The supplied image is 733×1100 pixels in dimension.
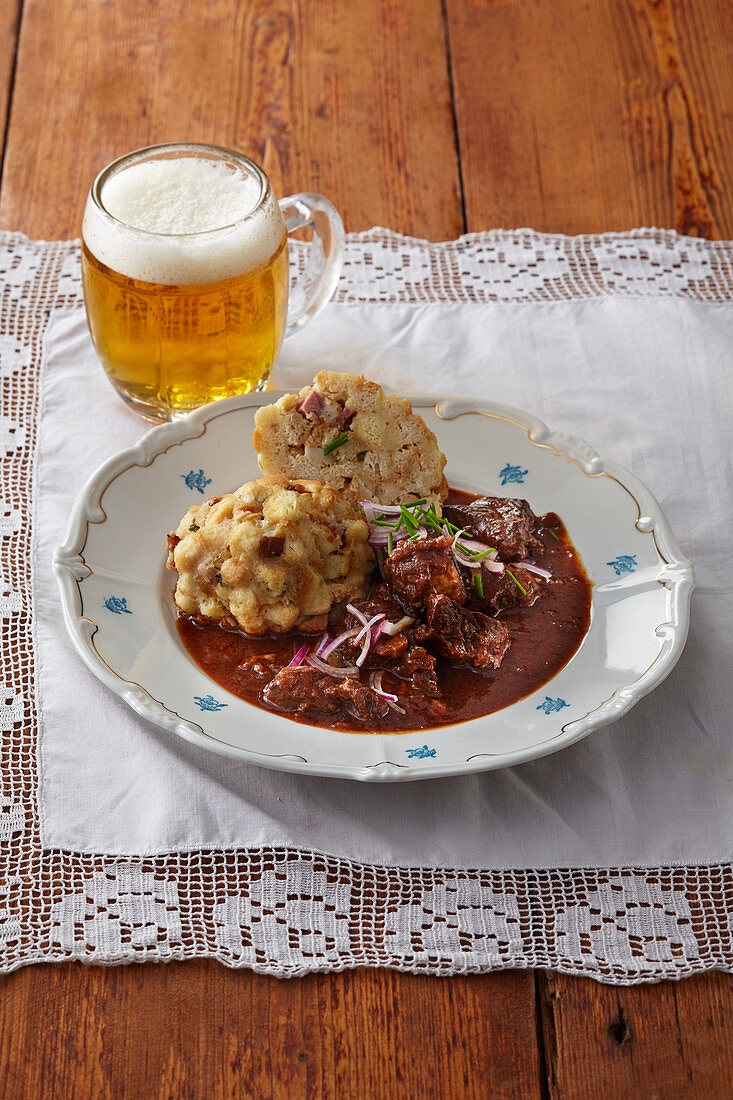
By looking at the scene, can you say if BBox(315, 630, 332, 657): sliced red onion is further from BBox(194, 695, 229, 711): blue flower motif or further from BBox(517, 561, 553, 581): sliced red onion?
BBox(517, 561, 553, 581): sliced red onion

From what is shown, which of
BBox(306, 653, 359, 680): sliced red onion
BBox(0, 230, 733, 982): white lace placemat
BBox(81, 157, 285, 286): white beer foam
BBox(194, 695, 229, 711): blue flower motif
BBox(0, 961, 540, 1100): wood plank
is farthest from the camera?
BBox(81, 157, 285, 286): white beer foam

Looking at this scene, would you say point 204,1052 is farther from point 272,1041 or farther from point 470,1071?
point 470,1071

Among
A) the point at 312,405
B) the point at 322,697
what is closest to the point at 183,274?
the point at 312,405

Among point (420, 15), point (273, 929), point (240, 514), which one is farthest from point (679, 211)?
point (273, 929)

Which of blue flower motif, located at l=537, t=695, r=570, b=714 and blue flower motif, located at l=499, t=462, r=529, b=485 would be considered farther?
blue flower motif, located at l=499, t=462, r=529, b=485

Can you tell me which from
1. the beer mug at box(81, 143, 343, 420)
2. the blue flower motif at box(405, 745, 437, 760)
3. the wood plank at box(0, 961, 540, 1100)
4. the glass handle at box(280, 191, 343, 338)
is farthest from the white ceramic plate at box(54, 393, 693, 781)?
the glass handle at box(280, 191, 343, 338)

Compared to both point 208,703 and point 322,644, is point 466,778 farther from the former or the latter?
point 208,703
